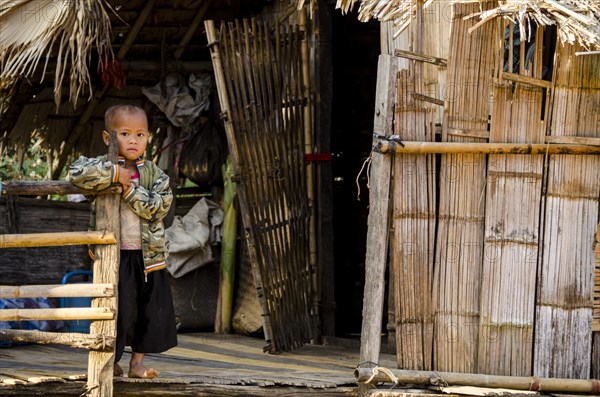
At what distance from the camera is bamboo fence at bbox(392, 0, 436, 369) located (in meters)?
4.67

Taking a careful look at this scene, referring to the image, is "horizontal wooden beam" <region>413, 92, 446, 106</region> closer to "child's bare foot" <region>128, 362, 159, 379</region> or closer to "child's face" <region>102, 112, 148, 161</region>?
"child's face" <region>102, 112, 148, 161</region>

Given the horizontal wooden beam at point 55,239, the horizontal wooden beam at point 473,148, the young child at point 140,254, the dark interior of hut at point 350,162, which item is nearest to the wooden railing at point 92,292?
the horizontal wooden beam at point 55,239

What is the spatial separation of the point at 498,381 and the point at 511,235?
67 cm

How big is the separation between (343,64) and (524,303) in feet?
11.4

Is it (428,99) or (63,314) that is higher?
(428,99)

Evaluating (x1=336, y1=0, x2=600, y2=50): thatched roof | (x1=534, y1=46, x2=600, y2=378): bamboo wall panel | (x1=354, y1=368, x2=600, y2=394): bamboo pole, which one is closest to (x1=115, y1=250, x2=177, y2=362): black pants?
(x1=354, y1=368, x2=600, y2=394): bamboo pole

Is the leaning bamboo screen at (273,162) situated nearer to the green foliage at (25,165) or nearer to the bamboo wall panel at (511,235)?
the bamboo wall panel at (511,235)

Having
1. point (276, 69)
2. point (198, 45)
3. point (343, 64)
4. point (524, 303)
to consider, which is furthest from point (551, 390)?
point (198, 45)

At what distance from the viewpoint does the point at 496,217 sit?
4.71m

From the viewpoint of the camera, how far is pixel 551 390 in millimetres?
4633

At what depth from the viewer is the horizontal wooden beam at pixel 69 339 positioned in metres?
4.39

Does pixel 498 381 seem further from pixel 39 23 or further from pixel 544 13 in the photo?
pixel 39 23

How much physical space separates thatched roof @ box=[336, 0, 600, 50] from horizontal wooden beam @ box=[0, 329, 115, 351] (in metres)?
1.82

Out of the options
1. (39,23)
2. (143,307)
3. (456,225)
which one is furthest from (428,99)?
(39,23)
